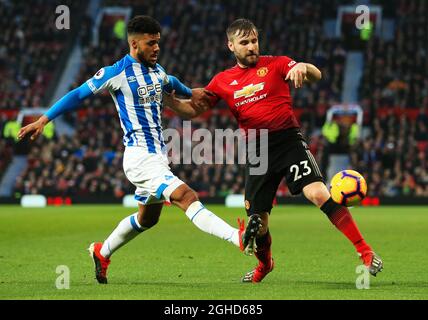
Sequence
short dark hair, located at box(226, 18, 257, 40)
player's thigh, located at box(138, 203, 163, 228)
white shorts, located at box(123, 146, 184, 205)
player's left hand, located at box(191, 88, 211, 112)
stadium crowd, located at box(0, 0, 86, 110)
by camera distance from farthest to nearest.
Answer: stadium crowd, located at box(0, 0, 86, 110), player's left hand, located at box(191, 88, 211, 112), player's thigh, located at box(138, 203, 163, 228), short dark hair, located at box(226, 18, 257, 40), white shorts, located at box(123, 146, 184, 205)

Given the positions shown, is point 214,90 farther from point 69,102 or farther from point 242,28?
point 69,102

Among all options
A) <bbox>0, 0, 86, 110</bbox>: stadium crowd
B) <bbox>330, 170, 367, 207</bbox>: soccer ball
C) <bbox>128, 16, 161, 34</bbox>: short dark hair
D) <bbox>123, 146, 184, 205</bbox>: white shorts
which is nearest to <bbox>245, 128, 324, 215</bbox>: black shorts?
<bbox>330, 170, 367, 207</bbox>: soccer ball

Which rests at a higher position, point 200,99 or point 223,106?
point 200,99

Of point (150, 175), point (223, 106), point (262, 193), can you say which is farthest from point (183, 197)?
point (223, 106)

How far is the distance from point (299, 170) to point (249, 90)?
0.96 m

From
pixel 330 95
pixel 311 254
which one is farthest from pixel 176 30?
pixel 311 254

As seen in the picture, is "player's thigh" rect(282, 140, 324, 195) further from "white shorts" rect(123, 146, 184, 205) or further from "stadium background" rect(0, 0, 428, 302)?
"white shorts" rect(123, 146, 184, 205)

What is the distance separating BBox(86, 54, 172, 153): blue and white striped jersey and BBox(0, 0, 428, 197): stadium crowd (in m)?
20.4

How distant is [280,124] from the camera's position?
8.95 metres

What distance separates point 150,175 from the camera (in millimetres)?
8570

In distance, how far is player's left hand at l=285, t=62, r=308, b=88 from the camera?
8273 mm

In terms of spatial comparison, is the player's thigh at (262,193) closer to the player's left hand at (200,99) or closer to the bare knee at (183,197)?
the bare knee at (183,197)
